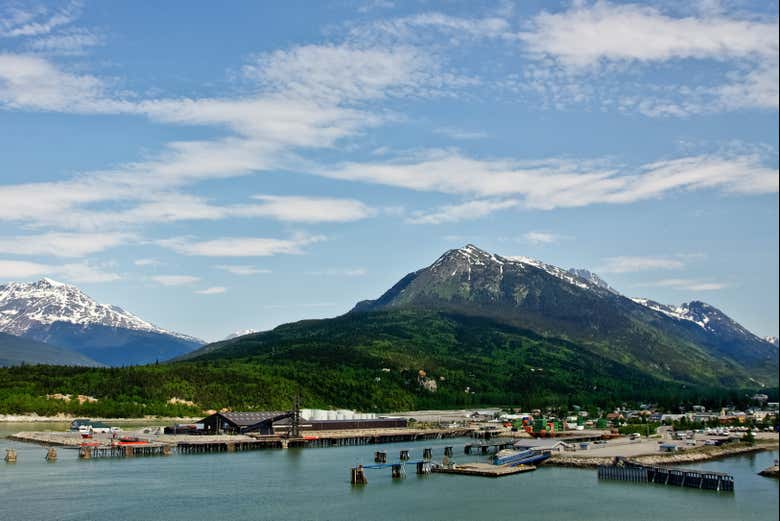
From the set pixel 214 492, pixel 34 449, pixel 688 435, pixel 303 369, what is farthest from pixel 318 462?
pixel 303 369

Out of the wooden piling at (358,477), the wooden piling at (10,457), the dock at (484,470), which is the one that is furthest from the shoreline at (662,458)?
the wooden piling at (10,457)

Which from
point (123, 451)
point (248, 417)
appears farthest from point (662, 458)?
point (248, 417)

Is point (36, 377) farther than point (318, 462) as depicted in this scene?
Yes

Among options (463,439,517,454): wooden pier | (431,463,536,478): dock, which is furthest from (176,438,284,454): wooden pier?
(431,463,536,478): dock

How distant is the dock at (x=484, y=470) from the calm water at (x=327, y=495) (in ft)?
3.95

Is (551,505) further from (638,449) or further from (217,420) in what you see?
(217,420)

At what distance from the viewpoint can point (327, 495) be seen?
62438mm

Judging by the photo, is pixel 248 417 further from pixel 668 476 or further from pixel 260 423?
pixel 668 476

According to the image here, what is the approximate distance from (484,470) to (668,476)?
1585cm

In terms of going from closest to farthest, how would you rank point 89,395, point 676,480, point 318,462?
point 676,480
point 318,462
point 89,395

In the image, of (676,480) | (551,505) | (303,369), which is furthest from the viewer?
(303,369)

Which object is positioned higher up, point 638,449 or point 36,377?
point 36,377

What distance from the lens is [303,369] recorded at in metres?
188

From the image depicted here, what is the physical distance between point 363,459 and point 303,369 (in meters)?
100
